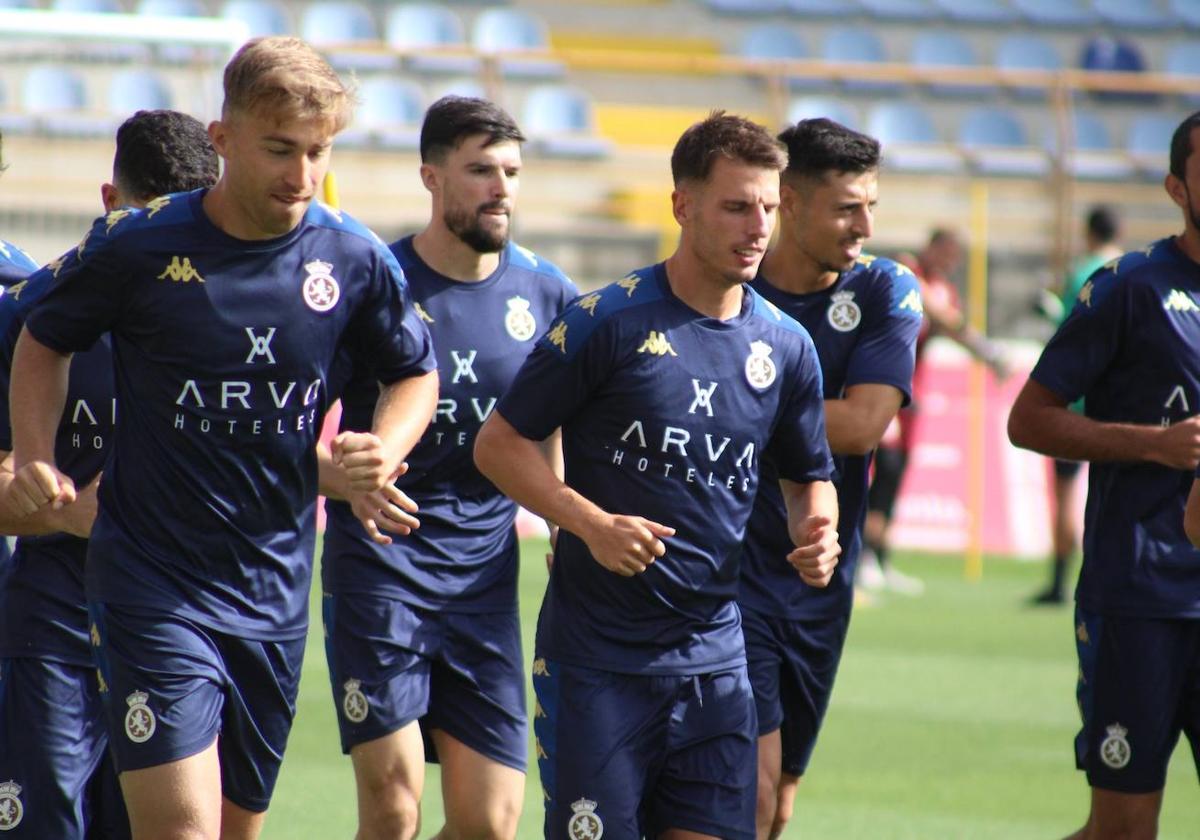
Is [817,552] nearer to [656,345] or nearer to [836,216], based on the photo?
[656,345]

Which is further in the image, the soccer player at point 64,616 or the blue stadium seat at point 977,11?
the blue stadium seat at point 977,11

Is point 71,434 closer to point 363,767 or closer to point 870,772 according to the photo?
point 363,767

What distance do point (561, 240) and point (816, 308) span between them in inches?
457

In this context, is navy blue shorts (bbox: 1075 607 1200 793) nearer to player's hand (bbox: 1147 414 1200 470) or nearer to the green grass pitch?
player's hand (bbox: 1147 414 1200 470)

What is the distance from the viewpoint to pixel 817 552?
14.8 ft

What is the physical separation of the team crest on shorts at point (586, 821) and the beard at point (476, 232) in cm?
203

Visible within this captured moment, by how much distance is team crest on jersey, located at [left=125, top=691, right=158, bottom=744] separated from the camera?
4.24 meters

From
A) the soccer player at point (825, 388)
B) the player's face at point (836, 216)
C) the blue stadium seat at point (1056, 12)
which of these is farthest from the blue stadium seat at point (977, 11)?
the player's face at point (836, 216)

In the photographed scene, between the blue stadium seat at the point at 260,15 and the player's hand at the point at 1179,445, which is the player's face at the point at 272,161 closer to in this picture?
the player's hand at the point at 1179,445

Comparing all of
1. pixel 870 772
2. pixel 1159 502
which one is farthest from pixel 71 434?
pixel 870 772

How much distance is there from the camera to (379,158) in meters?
17.4

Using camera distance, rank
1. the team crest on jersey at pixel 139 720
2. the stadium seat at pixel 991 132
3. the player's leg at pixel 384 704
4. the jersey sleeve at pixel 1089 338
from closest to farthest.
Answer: the team crest on jersey at pixel 139 720 < the jersey sleeve at pixel 1089 338 < the player's leg at pixel 384 704 < the stadium seat at pixel 991 132

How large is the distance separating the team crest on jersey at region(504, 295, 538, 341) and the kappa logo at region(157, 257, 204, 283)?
1.67 m

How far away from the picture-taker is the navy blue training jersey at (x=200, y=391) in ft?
14.3
